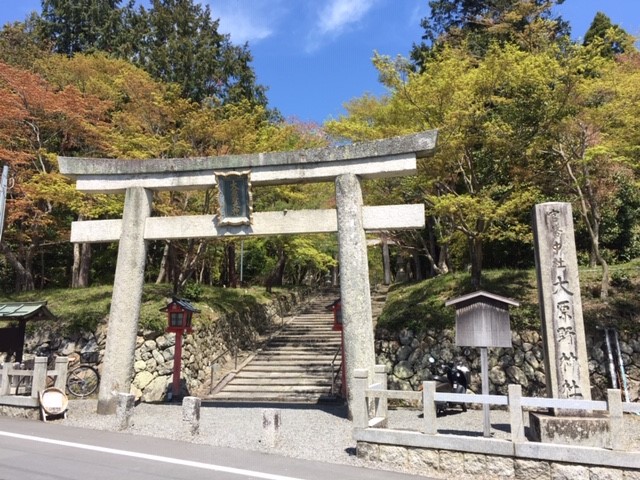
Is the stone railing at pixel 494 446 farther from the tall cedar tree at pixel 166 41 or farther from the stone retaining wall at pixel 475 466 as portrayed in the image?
the tall cedar tree at pixel 166 41

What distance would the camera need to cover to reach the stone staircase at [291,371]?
1329cm

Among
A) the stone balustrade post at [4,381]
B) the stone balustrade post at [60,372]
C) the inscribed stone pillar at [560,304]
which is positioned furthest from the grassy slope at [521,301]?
the stone balustrade post at [4,381]

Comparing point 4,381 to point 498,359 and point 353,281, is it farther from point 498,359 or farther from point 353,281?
point 498,359

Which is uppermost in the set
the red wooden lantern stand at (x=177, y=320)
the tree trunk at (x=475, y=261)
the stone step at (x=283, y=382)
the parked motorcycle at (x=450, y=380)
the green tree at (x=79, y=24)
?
the green tree at (x=79, y=24)

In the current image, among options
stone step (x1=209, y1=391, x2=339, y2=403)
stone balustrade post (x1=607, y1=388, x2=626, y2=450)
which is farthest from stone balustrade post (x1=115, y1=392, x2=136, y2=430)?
stone balustrade post (x1=607, y1=388, x2=626, y2=450)

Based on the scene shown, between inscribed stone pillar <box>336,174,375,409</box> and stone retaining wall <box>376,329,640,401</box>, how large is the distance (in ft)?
9.75

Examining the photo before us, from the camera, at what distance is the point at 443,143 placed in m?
12.7

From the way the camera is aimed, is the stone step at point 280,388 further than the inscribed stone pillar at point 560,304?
Yes

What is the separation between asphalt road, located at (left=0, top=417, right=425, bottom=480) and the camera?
19.5 ft

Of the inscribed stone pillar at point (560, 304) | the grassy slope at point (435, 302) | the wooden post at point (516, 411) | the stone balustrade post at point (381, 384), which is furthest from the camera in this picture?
the grassy slope at point (435, 302)

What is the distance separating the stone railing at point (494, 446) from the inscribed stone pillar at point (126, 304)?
5885 mm

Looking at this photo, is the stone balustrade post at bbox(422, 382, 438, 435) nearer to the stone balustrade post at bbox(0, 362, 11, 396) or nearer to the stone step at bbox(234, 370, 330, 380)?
the stone step at bbox(234, 370, 330, 380)

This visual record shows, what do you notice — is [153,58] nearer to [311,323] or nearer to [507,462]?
[311,323]

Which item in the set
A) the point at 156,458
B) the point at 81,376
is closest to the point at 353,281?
the point at 156,458
